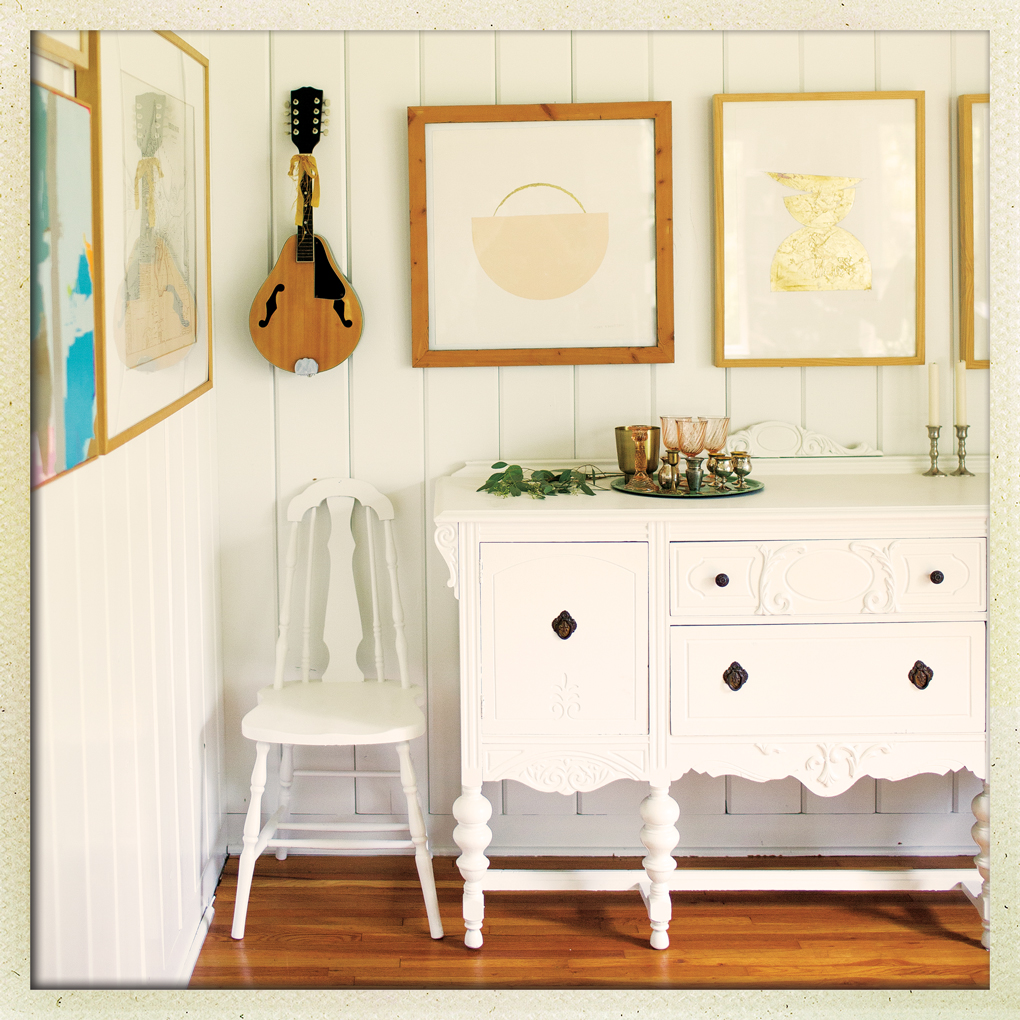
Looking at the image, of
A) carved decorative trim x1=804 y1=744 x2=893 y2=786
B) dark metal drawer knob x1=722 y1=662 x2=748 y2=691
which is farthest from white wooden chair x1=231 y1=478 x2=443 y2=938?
carved decorative trim x1=804 y1=744 x2=893 y2=786

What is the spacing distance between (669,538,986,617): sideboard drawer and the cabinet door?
3.7 inches

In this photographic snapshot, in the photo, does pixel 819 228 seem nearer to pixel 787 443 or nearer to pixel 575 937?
pixel 787 443

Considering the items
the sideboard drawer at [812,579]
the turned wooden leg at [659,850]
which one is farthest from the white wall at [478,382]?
the sideboard drawer at [812,579]

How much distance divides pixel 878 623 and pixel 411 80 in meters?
1.41

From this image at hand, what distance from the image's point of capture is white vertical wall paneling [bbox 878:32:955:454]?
72.1 inches

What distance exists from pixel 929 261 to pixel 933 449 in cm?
39

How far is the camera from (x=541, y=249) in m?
1.96

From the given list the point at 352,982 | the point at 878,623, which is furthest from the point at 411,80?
the point at 352,982

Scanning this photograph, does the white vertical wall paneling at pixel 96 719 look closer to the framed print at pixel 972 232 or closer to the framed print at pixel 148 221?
the framed print at pixel 148 221

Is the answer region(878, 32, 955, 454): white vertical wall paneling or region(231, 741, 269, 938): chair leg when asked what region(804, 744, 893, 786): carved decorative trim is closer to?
Answer: region(878, 32, 955, 454): white vertical wall paneling

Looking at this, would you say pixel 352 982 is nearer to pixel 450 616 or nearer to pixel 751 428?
pixel 450 616

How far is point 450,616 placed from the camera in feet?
6.89

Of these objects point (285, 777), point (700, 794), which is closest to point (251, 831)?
point (285, 777)

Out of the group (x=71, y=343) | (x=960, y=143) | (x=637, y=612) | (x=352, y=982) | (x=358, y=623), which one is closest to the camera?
(x=71, y=343)
